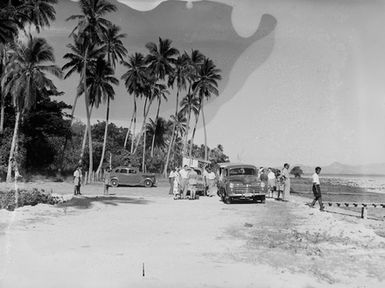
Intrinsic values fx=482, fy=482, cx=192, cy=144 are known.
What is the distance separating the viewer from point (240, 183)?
1587 cm

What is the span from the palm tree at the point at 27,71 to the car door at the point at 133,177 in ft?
25.2

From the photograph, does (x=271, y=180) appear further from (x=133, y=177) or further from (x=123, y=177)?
(x=123, y=177)

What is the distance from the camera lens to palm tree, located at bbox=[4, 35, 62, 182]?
30.6 meters

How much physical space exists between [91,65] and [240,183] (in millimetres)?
25359

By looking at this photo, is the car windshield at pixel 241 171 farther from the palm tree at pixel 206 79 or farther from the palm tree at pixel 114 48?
the palm tree at pixel 206 79

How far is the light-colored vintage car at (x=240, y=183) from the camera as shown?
15.8 metres

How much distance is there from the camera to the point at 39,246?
7051 millimetres

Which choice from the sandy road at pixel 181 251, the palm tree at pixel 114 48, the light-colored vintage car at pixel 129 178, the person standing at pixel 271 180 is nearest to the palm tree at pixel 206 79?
the palm tree at pixel 114 48

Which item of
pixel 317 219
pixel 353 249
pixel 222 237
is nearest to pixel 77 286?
pixel 222 237

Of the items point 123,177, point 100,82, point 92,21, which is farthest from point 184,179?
point 100,82

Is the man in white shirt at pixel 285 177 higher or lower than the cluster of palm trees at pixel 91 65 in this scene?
lower

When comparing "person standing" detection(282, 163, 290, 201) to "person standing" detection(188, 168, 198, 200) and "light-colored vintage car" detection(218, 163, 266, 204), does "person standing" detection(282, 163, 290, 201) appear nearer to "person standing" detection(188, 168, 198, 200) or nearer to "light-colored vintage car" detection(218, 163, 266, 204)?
"light-colored vintage car" detection(218, 163, 266, 204)

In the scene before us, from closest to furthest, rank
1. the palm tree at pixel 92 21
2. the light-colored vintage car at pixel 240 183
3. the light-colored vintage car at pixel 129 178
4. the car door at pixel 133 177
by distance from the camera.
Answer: the light-colored vintage car at pixel 240 183
the light-colored vintage car at pixel 129 178
the car door at pixel 133 177
the palm tree at pixel 92 21

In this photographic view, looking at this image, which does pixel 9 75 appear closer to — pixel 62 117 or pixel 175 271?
pixel 62 117
